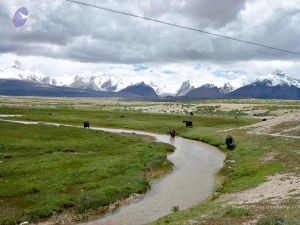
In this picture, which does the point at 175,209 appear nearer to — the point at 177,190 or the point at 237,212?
the point at 237,212

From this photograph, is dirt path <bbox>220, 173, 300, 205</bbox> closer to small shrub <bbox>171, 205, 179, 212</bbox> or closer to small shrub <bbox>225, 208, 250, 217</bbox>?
small shrub <bbox>225, 208, 250, 217</bbox>

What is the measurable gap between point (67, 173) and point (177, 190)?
12142 mm

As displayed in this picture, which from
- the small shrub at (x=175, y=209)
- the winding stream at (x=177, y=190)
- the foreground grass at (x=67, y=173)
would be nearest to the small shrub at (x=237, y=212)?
the small shrub at (x=175, y=209)

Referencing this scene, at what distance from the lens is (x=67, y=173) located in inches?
1941

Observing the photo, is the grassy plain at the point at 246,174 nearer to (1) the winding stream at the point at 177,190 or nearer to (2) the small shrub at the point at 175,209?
(2) the small shrub at the point at 175,209

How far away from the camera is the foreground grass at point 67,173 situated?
1526 inches

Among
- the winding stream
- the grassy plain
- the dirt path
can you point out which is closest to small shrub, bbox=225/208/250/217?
the grassy plain

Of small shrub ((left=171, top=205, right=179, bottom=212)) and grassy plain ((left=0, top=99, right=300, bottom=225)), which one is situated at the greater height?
grassy plain ((left=0, top=99, right=300, bottom=225))

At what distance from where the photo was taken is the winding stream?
Result: 37.2 metres

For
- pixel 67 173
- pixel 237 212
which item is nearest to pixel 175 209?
pixel 237 212

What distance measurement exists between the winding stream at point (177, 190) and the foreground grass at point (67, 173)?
2079mm

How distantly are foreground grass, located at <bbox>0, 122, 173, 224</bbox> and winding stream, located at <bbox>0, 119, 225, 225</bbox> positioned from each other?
6.82ft

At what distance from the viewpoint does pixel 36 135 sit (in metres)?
88.6

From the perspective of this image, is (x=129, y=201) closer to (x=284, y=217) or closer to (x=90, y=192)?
(x=90, y=192)
